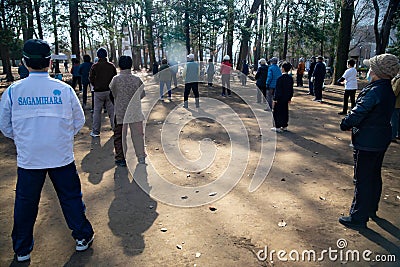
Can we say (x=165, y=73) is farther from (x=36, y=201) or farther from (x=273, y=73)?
(x=36, y=201)

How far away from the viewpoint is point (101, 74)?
7.16 meters

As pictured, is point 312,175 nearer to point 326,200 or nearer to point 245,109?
point 326,200

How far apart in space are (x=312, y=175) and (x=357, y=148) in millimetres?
1824

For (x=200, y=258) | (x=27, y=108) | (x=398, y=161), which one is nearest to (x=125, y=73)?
(x=27, y=108)

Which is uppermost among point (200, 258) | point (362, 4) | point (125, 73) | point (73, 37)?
point (362, 4)

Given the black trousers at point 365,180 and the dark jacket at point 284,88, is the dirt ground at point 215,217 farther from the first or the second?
Answer: the dark jacket at point 284,88

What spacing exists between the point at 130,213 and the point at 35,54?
2.21 meters

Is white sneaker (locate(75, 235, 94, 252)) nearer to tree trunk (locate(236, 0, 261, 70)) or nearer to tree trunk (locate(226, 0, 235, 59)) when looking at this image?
tree trunk (locate(226, 0, 235, 59))

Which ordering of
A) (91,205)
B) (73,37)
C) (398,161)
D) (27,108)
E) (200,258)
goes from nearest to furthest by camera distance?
(27,108), (200,258), (91,205), (398,161), (73,37)

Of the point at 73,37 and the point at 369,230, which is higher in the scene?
the point at 73,37

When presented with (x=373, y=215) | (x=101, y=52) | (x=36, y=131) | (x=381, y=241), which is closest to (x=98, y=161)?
(x=101, y=52)

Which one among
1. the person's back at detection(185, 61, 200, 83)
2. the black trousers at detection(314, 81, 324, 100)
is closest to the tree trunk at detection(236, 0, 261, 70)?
the black trousers at detection(314, 81, 324, 100)

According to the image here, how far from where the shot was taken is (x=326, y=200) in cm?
441

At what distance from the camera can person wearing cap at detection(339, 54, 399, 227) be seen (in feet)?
11.3
